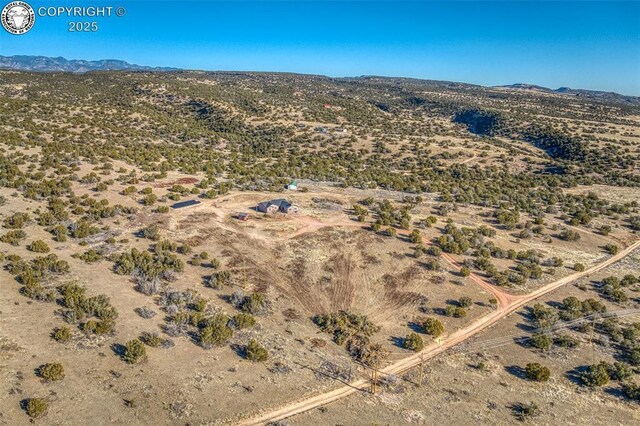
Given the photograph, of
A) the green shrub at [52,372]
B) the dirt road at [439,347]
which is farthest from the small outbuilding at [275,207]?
the green shrub at [52,372]

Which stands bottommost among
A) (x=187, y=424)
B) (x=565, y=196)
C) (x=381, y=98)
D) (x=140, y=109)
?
(x=187, y=424)

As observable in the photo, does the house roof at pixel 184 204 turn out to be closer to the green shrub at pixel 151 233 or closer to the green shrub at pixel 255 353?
the green shrub at pixel 151 233

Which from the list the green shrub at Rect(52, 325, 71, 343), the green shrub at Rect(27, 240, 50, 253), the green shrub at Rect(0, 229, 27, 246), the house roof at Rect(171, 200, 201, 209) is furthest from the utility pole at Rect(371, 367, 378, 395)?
the green shrub at Rect(0, 229, 27, 246)

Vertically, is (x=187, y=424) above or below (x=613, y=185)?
below

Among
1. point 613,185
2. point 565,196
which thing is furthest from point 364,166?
point 613,185

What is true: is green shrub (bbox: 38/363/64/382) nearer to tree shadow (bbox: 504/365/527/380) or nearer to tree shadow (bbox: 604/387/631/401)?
tree shadow (bbox: 504/365/527/380)

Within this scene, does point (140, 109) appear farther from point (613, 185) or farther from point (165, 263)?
point (613, 185)
